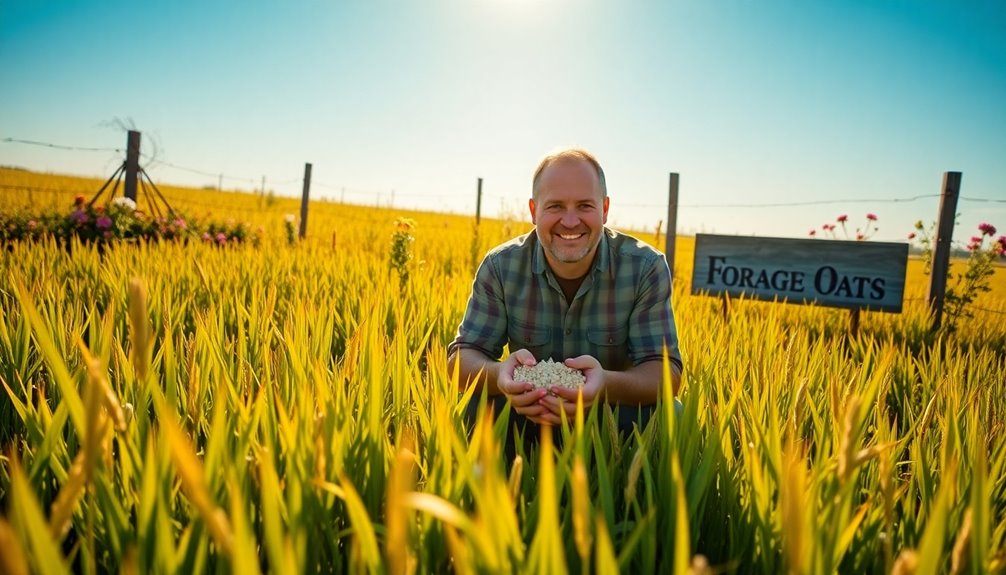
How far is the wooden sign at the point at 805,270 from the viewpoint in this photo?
13.3ft

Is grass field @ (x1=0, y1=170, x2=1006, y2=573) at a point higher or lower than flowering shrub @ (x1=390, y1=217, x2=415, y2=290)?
lower

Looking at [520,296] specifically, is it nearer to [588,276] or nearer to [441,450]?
[588,276]

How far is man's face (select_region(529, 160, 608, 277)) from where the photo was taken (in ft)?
5.83

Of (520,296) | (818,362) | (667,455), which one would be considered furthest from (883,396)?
(520,296)

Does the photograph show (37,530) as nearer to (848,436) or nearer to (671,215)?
(848,436)

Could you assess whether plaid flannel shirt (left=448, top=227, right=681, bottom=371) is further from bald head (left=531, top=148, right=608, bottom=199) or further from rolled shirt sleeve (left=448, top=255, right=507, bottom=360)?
bald head (left=531, top=148, right=608, bottom=199)

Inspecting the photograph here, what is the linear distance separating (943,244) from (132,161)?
29.6ft

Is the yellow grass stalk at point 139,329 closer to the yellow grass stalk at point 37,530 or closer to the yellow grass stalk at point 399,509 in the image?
the yellow grass stalk at point 37,530

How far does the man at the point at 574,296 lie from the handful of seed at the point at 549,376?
0.22 m

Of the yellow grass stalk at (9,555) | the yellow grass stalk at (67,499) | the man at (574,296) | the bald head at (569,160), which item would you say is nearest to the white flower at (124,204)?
the man at (574,296)

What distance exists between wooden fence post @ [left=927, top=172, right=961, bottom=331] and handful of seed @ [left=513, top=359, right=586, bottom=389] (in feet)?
14.6

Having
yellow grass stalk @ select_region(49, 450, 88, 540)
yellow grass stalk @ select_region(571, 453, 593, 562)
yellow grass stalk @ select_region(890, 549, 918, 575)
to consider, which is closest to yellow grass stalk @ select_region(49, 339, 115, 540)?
yellow grass stalk @ select_region(49, 450, 88, 540)

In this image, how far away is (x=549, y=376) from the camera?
1.40 meters

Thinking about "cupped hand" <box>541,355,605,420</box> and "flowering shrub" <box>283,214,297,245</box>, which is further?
"flowering shrub" <box>283,214,297,245</box>
